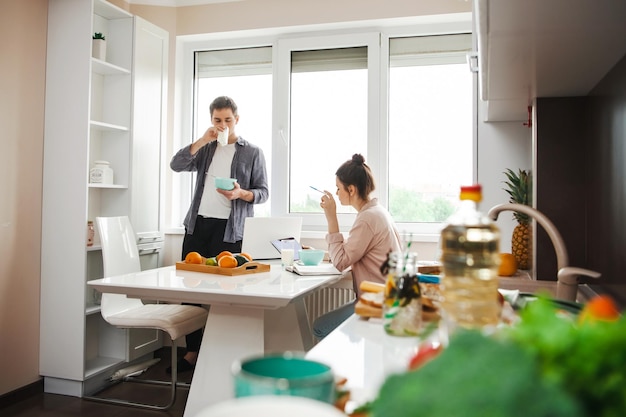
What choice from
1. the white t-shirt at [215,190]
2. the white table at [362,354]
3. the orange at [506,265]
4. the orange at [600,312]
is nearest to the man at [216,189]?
the white t-shirt at [215,190]

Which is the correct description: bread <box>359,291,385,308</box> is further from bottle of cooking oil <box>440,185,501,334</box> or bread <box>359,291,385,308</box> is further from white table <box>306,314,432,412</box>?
bottle of cooking oil <box>440,185,501,334</box>

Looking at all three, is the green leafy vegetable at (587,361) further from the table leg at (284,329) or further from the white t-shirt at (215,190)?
the white t-shirt at (215,190)

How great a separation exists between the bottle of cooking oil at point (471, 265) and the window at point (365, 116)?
282cm

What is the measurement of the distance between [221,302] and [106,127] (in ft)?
6.25

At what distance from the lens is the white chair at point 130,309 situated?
9.25 feet

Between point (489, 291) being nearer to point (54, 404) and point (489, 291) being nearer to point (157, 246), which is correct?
point (54, 404)

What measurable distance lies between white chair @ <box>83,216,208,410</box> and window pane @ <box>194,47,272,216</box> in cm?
105

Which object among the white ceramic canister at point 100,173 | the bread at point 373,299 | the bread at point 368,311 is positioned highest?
the white ceramic canister at point 100,173

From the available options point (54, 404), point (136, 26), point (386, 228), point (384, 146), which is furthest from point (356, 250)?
point (136, 26)

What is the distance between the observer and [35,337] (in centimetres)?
311

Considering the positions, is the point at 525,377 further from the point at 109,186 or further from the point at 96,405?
the point at 109,186

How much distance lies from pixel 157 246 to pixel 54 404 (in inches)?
47.8

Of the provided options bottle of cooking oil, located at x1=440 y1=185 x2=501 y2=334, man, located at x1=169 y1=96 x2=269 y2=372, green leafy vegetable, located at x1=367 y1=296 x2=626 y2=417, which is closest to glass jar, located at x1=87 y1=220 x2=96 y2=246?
man, located at x1=169 y1=96 x2=269 y2=372

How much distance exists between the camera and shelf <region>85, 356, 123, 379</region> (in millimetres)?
3119
